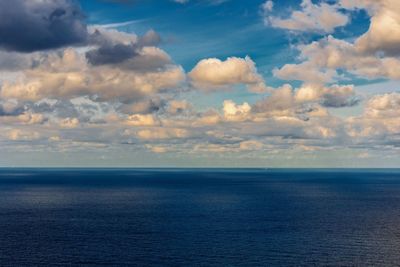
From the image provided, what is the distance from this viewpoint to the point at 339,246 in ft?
407

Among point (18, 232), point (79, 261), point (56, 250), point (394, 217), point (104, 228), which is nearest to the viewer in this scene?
point (79, 261)

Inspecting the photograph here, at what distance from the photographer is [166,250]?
119 m

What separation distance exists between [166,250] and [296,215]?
84.0 metres

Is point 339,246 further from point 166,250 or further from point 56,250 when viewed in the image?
point 56,250

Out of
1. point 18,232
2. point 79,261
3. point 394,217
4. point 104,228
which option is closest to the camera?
point 79,261

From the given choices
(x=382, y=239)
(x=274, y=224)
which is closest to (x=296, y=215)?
(x=274, y=224)

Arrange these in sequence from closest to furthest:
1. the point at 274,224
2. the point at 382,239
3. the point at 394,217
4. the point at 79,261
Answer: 1. the point at 79,261
2. the point at 382,239
3. the point at 274,224
4. the point at 394,217

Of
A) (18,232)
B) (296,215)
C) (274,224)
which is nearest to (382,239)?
(274,224)

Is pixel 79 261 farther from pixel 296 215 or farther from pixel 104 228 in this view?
pixel 296 215

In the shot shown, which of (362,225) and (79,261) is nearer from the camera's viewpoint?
(79,261)

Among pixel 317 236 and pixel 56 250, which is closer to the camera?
pixel 56 250

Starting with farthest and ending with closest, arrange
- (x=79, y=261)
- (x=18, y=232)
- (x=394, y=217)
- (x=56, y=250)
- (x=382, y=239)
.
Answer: (x=394, y=217) → (x=18, y=232) → (x=382, y=239) → (x=56, y=250) → (x=79, y=261)

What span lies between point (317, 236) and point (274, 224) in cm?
2605

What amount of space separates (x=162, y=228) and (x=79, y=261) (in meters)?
48.1
